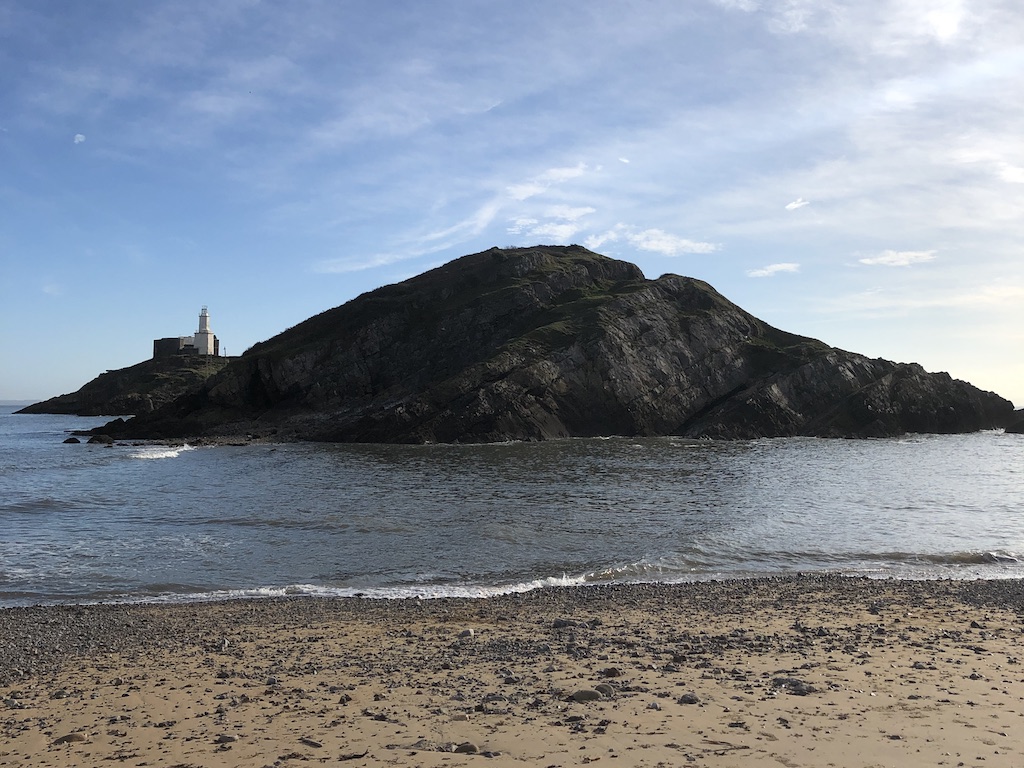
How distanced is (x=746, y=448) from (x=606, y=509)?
36281 mm

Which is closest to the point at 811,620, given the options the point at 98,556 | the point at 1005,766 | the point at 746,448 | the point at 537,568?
the point at 1005,766

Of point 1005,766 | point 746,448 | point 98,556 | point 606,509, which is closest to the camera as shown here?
point 1005,766

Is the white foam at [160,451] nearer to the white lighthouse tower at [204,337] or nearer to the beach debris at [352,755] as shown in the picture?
the beach debris at [352,755]

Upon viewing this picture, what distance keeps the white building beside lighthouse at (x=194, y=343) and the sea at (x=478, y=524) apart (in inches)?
5132

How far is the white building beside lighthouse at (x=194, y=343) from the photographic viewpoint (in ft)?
578

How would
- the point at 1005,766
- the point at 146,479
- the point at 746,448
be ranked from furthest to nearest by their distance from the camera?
the point at 746,448, the point at 146,479, the point at 1005,766

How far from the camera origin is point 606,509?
1240 inches

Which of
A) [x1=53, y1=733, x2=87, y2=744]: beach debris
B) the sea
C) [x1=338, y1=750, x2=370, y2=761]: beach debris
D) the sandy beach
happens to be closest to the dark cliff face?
the sea

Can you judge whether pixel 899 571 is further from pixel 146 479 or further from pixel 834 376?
pixel 834 376

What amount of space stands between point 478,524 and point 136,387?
146 metres

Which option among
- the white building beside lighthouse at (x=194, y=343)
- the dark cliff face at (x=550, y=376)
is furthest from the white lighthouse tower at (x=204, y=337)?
the dark cliff face at (x=550, y=376)

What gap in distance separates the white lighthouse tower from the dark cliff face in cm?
8199

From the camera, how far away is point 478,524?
1094 inches

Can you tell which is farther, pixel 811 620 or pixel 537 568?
pixel 537 568
